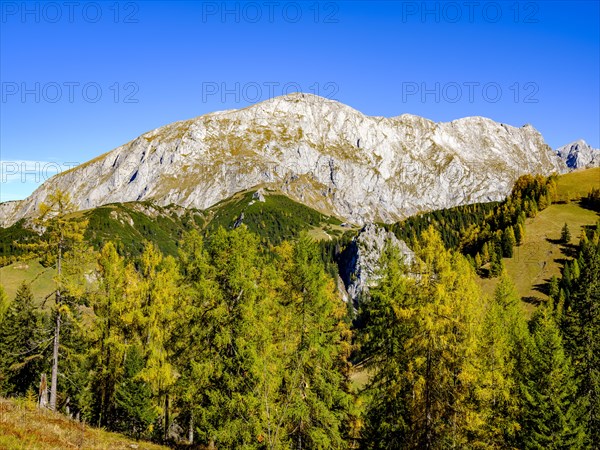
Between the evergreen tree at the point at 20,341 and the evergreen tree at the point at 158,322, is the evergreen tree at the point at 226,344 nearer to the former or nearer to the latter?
the evergreen tree at the point at 158,322

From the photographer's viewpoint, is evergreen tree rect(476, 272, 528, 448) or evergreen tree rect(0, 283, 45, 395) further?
evergreen tree rect(0, 283, 45, 395)

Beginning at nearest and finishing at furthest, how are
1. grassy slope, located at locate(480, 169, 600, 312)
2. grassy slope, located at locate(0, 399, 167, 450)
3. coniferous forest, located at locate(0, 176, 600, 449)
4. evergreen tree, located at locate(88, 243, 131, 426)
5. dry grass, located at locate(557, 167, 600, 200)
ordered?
grassy slope, located at locate(0, 399, 167, 450), coniferous forest, located at locate(0, 176, 600, 449), evergreen tree, located at locate(88, 243, 131, 426), grassy slope, located at locate(480, 169, 600, 312), dry grass, located at locate(557, 167, 600, 200)

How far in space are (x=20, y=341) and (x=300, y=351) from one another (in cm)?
4137

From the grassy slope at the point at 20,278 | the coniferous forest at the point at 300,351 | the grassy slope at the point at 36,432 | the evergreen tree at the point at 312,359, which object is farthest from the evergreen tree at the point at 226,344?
the grassy slope at the point at 20,278

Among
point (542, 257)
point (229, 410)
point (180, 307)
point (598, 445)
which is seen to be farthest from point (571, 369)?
point (542, 257)

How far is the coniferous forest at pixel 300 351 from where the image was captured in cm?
2227

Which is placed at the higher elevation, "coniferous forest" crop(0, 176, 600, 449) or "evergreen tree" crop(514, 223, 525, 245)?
"evergreen tree" crop(514, 223, 525, 245)

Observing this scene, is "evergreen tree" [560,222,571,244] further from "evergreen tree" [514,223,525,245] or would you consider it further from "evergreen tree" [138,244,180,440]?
"evergreen tree" [138,244,180,440]

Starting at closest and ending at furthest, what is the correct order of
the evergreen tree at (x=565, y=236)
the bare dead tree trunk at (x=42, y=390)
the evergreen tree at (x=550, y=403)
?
the bare dead tree trunk at (x=42, y=390)
the evergreen tree at (x=550, y=403)
the evergreen tree at (x=565, y=236)

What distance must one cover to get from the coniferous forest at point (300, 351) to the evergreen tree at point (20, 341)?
12098 millimetres

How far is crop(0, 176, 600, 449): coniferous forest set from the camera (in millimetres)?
22266

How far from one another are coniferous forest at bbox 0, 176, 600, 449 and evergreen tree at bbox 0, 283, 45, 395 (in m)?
12.1

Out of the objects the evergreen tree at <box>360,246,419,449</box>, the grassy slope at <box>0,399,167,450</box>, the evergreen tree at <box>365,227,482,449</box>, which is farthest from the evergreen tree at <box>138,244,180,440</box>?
the evergreen tree at <box>365,227,482,449</box>

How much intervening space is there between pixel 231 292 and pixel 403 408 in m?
12.3
